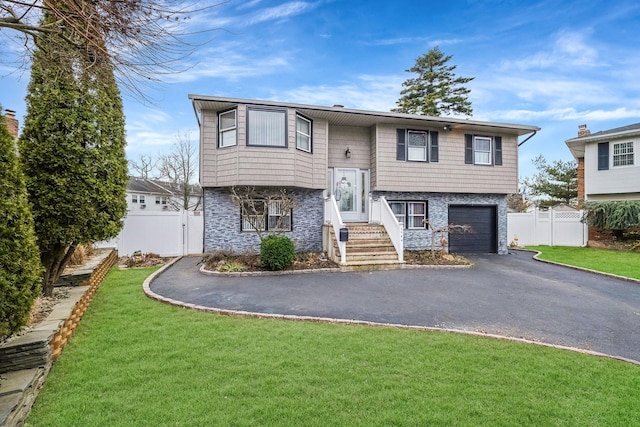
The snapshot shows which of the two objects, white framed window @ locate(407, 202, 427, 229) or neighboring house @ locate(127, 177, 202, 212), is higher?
neighboring house @ locate(127, 177, 202, 212)

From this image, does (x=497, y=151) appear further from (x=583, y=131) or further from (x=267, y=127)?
(x=267, y=127)

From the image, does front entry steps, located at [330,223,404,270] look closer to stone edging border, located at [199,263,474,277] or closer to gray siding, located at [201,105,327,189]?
stone edging border, located at [199,263,474,277]

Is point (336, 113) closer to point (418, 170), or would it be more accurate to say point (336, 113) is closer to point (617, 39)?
point (418, 170)

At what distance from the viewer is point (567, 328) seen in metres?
5.07

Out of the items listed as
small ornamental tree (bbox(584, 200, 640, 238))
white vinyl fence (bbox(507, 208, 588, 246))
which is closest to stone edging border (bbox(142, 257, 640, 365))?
white vinyl fence (bbox(507, 208, 588, 246))

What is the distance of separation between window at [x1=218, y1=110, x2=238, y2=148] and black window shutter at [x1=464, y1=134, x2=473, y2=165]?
376 inches

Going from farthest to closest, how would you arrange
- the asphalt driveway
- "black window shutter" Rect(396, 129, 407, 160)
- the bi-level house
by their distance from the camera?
"black window shutter" Rect(396, 129, 407, 160)
the bi-level house
the asphalt driveway

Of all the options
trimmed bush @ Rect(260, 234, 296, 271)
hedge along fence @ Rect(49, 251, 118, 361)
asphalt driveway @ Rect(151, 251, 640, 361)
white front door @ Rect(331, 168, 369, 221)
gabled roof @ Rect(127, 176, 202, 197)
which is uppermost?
gabled roof @ Rect(127, 176, 202, 197)

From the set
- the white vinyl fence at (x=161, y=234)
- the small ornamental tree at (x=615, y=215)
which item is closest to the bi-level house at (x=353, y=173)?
the white vinyl fence at (x=161, y=234)

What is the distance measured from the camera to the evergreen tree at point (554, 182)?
85.3 feet

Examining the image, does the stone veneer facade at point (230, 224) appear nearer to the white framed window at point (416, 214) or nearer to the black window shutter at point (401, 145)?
the black window shutter at point (401, 145)

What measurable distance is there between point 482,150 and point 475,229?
11.5 feet

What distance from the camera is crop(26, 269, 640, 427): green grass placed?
2689 millimetres

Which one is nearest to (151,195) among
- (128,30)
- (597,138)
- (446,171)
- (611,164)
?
(446,171)
